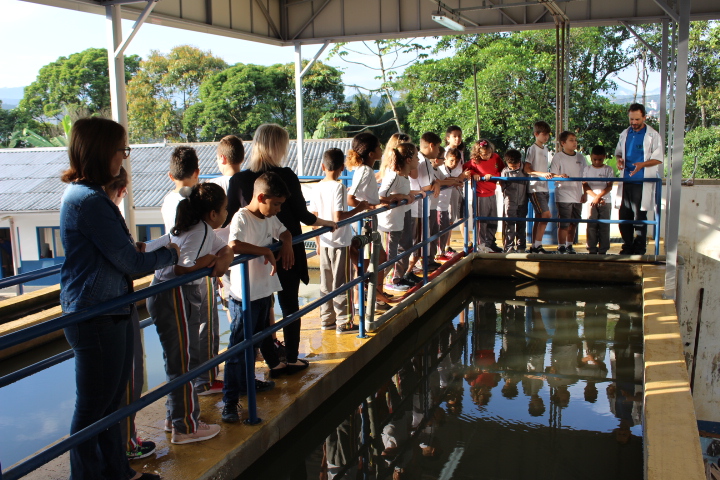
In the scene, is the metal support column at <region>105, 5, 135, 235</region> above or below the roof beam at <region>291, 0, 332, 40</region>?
below

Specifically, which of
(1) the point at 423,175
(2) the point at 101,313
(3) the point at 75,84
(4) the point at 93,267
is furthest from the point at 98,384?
(3) the point at 75,84

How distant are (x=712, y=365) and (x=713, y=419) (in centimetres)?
81

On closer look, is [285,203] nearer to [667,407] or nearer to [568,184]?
[667,407]

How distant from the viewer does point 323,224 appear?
12.8ft

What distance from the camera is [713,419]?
27.5ft

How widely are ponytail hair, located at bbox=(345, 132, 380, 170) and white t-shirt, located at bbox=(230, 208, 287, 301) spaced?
55.8 inches

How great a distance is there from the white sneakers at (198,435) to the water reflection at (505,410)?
1.66 ft

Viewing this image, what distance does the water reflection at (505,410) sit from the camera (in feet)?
10.7

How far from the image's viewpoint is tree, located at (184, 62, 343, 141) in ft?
110

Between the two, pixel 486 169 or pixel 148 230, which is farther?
pixel 148 230

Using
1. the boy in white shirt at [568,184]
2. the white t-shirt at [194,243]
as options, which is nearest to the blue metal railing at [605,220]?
the boy in white shirt at [568,184]

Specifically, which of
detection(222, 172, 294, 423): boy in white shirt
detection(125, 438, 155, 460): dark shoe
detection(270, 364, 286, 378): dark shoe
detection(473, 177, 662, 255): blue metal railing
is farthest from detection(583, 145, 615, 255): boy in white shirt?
detection(125, 438, 155, 460): dark shoe

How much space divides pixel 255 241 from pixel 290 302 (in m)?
0.65

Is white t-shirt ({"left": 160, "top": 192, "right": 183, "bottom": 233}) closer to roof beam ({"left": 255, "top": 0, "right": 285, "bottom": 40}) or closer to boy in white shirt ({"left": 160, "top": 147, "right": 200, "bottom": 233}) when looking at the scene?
boy in white shirt ({"left": 160, "top": 147, "right": 200, "bottom": 233})
